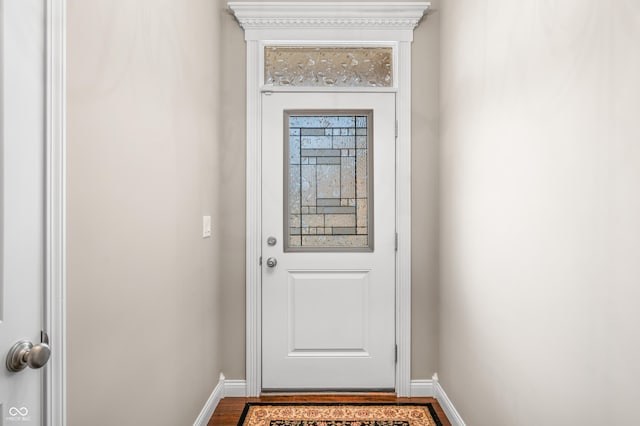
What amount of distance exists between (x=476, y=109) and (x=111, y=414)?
1.94m

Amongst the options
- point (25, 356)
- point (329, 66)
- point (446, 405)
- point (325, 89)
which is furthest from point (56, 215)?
point (446, 405)

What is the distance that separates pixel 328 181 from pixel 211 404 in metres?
1.53

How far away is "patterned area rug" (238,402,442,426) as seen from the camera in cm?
218

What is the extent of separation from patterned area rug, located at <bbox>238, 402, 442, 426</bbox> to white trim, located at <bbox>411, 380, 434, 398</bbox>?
0.31ft

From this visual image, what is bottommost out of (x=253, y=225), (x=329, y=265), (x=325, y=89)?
(x=329, y=265)

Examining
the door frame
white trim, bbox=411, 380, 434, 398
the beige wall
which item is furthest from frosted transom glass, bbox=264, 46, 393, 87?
white trim, bbox=411, 380, 434, 398

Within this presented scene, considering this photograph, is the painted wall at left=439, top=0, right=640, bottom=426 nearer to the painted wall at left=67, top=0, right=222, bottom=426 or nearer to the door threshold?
the door threshold

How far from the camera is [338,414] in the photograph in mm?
2252

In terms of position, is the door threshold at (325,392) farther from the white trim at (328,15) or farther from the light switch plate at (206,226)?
the white trim at (328,15)

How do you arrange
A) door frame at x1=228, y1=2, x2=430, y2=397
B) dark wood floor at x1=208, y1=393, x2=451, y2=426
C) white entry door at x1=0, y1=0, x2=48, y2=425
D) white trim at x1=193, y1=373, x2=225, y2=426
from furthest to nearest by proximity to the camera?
1. door frame at x1=228, y1=2, x2=430, y2=397
2. dark wood floor at x1=208, y1=393, x2=451, y2=426
3. white trim at x1=193, y1=373, x2=225, y2=426
4. white entry door at x1=0, y1=0, x2=48, y2=425

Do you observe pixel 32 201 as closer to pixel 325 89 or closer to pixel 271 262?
pixel 271 262

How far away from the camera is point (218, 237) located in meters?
2.44

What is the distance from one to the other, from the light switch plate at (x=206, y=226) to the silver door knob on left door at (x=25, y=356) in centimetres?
126

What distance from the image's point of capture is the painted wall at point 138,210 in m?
1.09
